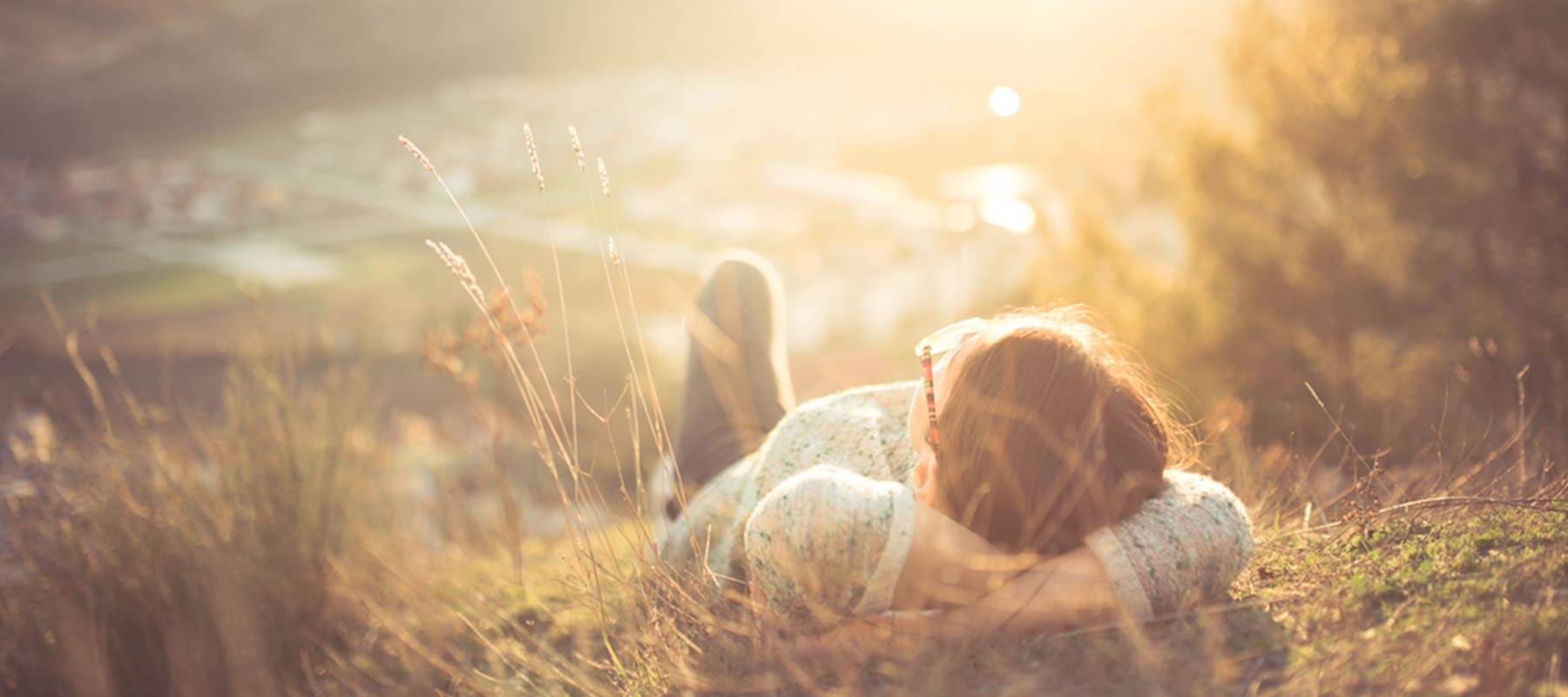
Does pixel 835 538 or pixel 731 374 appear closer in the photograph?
pixel 835 538

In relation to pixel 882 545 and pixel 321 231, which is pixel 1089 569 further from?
pixel 321 231

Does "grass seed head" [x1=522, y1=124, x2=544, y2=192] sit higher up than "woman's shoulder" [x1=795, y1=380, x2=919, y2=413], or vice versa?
"grass seed head" [x1=522, y1=124, x2=544, y2=192]

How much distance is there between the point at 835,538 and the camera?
93cm

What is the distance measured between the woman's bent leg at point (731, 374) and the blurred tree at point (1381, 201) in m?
1.77

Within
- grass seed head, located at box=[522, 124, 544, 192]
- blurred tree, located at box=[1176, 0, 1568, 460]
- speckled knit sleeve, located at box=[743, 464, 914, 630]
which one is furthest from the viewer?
blurred tree, located at box=[1176, 0, 1568, 460]

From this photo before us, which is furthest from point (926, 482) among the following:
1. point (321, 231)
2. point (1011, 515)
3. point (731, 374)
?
point (321, 231)

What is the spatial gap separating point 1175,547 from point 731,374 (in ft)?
3.29

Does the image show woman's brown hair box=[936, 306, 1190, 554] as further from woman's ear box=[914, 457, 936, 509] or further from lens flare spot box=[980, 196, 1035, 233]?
lens flare spot box=[980, 196, 1035, 233]

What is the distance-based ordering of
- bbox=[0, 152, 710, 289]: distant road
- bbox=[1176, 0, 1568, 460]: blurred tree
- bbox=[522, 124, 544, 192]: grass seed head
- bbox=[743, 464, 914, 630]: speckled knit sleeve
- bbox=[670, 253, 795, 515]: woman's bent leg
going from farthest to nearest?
bbox=[0, 152, 710, 289]: distant road < bbox=[1176, 0, 1568, 460]: blurred tree < bbox=[670, 253, 795, 515]: woman's bent leg < bbox=[522, 124, 544, 192]: grass seed head < bbox=[743, 464, 914, 630]: speckled knit sleeve

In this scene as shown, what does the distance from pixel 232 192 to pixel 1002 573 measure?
56.8 feet

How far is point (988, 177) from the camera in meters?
8.84

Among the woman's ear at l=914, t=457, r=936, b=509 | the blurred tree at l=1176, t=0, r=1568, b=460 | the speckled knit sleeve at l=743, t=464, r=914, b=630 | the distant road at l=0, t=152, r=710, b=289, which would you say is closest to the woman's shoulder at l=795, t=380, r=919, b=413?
the woman's ear at l=914, t=457, r=936, b=509

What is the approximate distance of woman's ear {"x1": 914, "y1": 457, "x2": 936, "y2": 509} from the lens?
1022mm

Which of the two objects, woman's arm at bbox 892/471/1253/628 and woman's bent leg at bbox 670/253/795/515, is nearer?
woman's arm at bbox 892/471/1253/628
